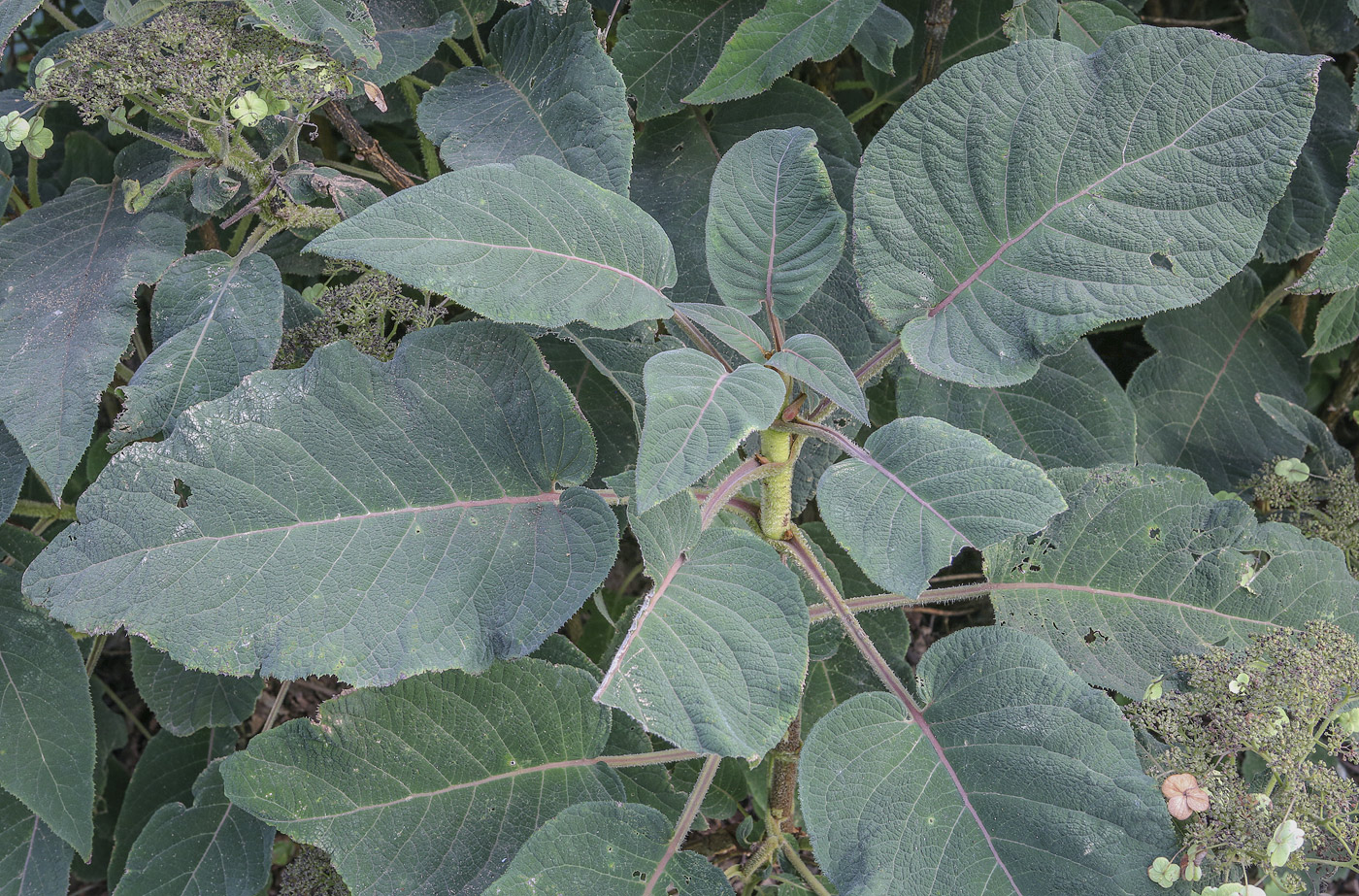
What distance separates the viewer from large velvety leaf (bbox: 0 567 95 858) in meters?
1.13

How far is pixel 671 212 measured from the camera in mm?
1307

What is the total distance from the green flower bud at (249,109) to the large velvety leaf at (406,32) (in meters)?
0.15

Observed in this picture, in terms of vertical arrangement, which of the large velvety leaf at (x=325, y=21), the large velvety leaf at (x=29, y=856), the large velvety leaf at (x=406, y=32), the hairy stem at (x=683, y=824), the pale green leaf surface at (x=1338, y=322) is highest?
the large velvety leaf at (x=325, y=21)

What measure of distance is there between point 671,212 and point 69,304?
0.73m

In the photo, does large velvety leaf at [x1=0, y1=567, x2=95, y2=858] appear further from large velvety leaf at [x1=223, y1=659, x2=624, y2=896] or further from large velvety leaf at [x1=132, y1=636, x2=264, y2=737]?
large velvety leaf at [x1=223, y1=659, x2=624, y2=896]

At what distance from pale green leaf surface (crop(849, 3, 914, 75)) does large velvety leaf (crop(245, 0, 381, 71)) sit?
642 millimetres

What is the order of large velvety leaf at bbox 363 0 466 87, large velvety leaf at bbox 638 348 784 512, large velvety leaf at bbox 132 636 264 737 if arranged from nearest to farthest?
large velvety leaf at bbox 638 348 784 512 → large velvety leaf at bbox 363 0 466 87 → large velvety leaf at bbox 132 636 264 737

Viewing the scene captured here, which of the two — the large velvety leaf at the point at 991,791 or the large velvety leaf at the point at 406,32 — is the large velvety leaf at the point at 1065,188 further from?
the large velvety leaf at the point at 406,32

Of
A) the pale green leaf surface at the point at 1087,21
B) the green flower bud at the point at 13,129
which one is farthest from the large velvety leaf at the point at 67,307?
the pale green leaf surface at the point at 1087,21

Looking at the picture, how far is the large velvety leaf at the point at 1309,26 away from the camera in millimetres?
1502

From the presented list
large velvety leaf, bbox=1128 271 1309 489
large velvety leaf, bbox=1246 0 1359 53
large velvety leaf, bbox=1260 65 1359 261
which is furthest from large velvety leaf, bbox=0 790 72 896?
large velvety leaf, bbox=1246 0 1359 53

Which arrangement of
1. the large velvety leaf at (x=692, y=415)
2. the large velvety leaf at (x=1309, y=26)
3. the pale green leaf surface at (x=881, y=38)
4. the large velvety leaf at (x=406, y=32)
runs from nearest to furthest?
the large velvety leaf at (x=692, y=415) → the large velvety leaf at (x=406, y=32) → the pale green leaf surface at (x=881, y=38) → the large velvety leaf at (x=1309, y=26)

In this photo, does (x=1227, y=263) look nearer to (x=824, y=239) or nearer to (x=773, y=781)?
(x=824, y=239)

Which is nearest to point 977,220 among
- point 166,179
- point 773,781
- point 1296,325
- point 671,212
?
point 671,212
